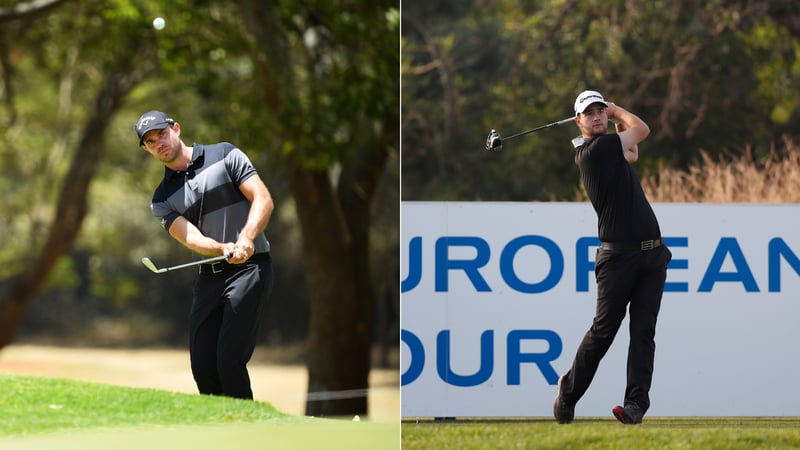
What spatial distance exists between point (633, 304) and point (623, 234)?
1.18 feet

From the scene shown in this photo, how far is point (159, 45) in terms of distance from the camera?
15172mm

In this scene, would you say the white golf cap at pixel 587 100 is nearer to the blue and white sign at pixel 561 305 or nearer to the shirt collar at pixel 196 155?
the shirt collar at pixel 196 155

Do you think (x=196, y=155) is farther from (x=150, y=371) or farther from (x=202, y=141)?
(x=150, y=371)

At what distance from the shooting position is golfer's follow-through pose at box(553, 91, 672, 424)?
5582 millimetres

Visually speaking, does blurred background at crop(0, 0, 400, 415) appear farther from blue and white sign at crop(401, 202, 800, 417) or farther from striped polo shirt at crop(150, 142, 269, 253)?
striped polo shirt at crop(150, 142, 269, 253)

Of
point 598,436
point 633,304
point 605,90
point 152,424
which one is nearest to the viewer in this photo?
point 633,304

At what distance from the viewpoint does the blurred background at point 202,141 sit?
45.3ft

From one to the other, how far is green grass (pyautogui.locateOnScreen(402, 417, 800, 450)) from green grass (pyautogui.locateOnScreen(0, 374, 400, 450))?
0.27 m

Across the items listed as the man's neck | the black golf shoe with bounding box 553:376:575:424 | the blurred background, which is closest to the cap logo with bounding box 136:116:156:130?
the man's neck

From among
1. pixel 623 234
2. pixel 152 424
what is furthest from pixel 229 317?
pixel 623 234

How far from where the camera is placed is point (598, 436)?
19.6ft

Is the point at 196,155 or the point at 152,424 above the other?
the point at 196,155

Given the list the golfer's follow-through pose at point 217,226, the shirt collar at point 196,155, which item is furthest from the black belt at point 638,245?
the shirt collar at point 196,155

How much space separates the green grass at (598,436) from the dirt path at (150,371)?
16911mm
